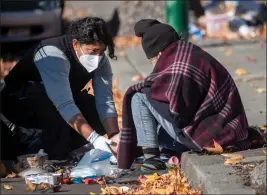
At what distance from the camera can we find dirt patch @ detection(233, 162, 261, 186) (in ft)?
14.4

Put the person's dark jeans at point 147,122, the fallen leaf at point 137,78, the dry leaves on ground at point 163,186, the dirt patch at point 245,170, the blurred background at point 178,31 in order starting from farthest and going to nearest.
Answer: the blurred background at point 178,31 → the fallen leaf at point 137,78 → the person's dark jeans at point 147,122 → the dry leaves on ground at point 163,186 → the dirt patch at point 245,170

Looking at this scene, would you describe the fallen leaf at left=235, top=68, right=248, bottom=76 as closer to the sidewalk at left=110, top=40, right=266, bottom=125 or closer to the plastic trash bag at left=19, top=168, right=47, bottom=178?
the sidewalk at left=110, top=40, right=266, bottom=125

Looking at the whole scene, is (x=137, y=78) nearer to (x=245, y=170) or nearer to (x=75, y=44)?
(x=75, y=44)

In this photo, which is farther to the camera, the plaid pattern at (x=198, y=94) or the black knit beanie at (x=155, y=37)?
the black knit beanie at (x=155, y=37)

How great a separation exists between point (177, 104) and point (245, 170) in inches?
25.8

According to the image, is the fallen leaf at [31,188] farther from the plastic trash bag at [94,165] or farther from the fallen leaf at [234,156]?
the fallen leaf at [234,156]

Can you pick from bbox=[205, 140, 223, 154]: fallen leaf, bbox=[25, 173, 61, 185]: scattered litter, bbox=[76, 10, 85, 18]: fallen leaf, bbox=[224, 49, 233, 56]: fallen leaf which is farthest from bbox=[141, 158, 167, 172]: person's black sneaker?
bbox=[76, 10, 85, 18]: fallen leaf

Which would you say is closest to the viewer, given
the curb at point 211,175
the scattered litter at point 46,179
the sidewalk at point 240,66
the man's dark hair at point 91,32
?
the curb at point 211,175

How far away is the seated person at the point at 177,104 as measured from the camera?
16.6 feet

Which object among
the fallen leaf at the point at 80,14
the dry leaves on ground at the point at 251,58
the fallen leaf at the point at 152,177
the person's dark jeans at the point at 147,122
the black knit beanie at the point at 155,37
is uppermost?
the black knit beanie at the point at 155,37

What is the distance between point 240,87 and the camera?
343 inches

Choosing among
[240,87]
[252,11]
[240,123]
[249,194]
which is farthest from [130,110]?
[252,11]

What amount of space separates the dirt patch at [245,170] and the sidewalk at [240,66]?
2.41 meters

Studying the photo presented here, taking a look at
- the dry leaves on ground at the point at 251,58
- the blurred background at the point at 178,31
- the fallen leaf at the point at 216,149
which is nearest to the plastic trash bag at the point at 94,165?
the fallen leaf at the point at 216,149
